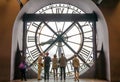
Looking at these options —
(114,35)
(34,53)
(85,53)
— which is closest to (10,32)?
(34,53)

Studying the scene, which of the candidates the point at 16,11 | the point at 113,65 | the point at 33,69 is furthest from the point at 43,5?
the point at 113,65

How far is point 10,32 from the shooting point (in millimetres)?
11188

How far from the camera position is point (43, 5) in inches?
527

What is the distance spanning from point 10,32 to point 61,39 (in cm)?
339

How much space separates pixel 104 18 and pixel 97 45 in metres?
2.35

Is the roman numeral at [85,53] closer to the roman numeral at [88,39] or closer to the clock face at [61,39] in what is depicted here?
the clock face at [61,39]

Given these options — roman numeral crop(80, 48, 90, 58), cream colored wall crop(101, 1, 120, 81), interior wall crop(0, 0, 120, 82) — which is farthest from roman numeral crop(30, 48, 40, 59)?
cream colored wall crop(101, 1, 120, 81)

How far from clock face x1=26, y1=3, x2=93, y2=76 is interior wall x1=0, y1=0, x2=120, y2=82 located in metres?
2.27

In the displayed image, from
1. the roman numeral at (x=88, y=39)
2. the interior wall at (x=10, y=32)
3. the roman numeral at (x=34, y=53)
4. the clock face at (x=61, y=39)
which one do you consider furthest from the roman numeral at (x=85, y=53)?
the roman numeral at (x=34, y=53)

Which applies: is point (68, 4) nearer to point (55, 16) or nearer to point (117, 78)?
point (55, 16)

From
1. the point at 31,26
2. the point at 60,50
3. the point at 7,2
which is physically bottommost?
the point at 60,50

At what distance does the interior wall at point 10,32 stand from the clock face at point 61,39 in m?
2.27

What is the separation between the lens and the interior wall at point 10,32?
35.8 feet

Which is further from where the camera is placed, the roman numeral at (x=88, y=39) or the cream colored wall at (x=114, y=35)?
the roman numeral at (x=88, y=39)
